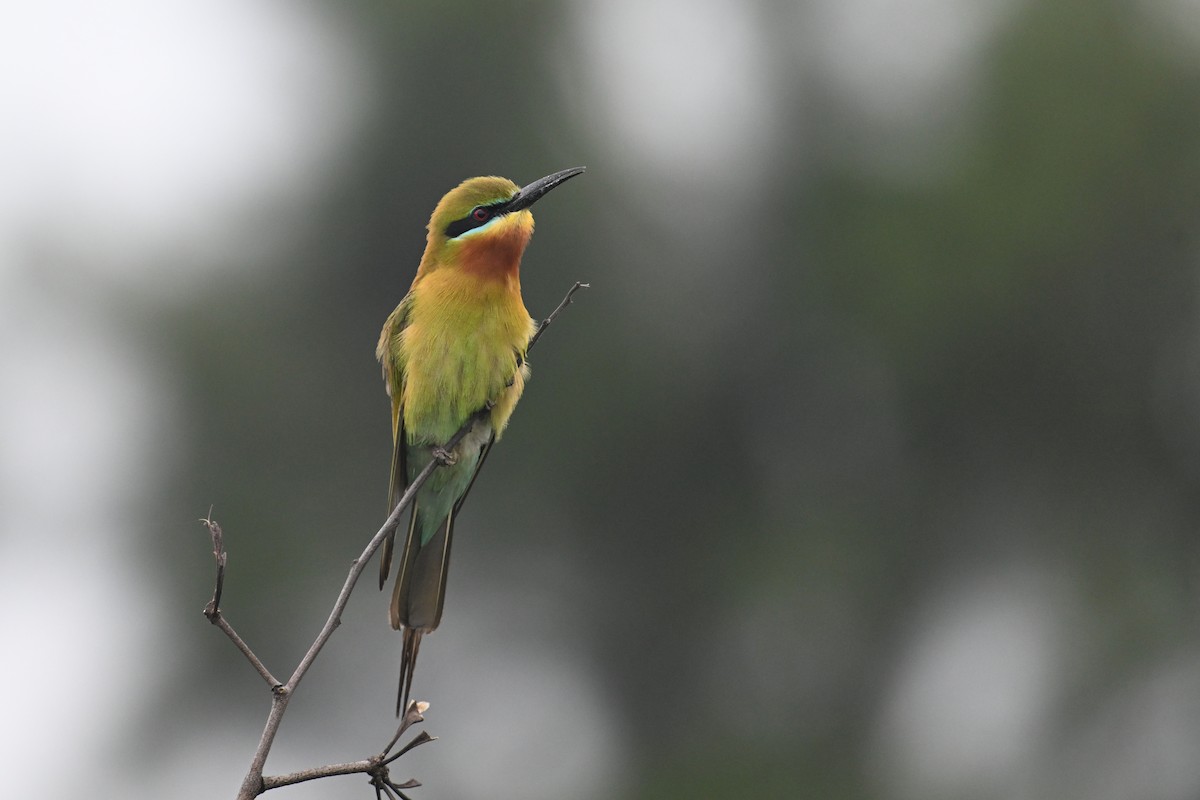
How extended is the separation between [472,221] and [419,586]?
2.63ft

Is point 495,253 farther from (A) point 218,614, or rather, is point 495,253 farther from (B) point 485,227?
(A) point 218,614

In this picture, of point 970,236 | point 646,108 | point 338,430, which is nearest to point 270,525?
point 338,430

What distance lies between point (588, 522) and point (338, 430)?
2.28 metres

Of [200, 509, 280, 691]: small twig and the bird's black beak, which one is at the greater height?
the bird's black beak

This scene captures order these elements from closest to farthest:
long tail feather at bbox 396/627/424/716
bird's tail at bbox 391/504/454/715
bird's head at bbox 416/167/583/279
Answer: long tail feather at bbox 396/627/424/716, bird's tail at bbox 391/504/454/715, bird's head at bbox 416/167/583/279

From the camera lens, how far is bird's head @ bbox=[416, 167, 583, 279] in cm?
272

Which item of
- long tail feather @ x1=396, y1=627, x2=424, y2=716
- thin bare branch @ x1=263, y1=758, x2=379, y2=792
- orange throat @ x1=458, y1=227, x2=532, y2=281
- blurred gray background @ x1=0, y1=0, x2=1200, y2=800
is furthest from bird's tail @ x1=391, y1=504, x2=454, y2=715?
blurred gray background @ x1=0, y1=0, x2=1200, y2=800

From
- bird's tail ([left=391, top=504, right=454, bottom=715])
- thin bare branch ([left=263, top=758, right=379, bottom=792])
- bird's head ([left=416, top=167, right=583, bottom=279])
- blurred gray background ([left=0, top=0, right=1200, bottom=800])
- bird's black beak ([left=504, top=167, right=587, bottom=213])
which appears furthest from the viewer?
blurred gray background ([left=0, top=0, right=1200, bottom=800])

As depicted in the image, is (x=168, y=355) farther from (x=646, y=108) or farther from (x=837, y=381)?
(x=837, y=381)

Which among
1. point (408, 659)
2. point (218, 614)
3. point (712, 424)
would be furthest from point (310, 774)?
point (712, 424)

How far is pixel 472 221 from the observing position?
110 inches

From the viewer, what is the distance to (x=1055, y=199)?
1078 cm

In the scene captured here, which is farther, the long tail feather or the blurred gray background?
the blurred gray background

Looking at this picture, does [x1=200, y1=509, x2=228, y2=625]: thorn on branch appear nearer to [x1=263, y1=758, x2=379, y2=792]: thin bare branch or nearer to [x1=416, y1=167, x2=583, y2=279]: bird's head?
[x1=263, y1=758, x2=379, y2=792]: thin bare branch
